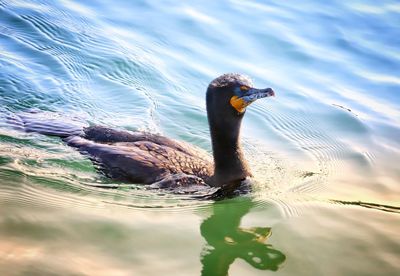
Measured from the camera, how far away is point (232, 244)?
4.96 metres

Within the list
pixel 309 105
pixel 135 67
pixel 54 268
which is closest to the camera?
pixel 54 268

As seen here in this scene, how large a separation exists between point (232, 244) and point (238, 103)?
1.64 metres

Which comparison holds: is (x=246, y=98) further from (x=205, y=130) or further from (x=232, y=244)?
(x=205, y=130)

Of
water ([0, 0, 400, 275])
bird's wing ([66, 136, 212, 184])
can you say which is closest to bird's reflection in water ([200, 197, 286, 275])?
water ([0, 0, 400, 275])

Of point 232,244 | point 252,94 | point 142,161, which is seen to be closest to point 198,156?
point 142,161

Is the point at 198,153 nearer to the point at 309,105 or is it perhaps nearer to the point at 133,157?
the point at 133,157

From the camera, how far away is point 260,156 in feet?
24.9

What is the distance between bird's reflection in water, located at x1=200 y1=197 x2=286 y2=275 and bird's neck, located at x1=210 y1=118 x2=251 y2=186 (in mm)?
591

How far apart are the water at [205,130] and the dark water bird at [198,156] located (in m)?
0.21

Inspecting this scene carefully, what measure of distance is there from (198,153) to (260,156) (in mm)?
929

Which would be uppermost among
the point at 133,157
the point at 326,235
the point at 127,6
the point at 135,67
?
the point at 127,6

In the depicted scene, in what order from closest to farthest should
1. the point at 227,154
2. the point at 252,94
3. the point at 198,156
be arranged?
the point at 252,94
the point at 227,154
the point at 198,156

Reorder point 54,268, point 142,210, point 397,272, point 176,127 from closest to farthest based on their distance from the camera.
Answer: point 54,268, point 397,272, point 142,210, point 176,127

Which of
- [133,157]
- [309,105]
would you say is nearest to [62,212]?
[133,157]
